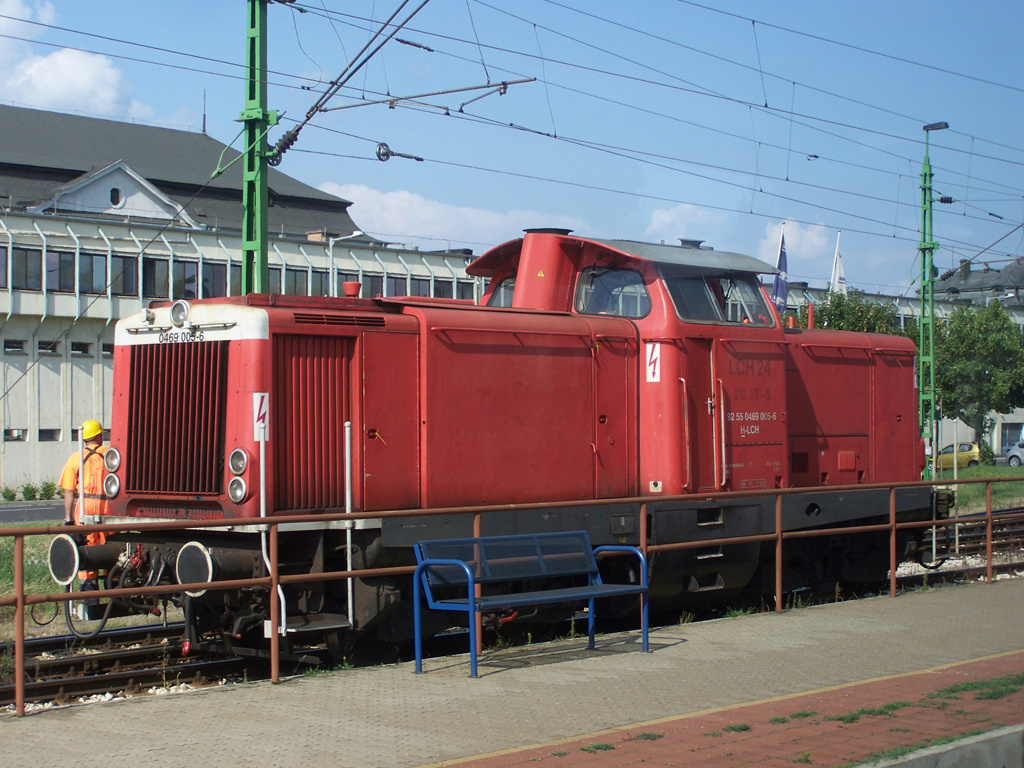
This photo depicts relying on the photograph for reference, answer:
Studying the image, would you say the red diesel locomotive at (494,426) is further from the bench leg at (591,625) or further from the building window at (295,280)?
the building window at (295,280)

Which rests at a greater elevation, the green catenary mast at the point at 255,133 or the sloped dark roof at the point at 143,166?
the sloped dark roof at the point at 143,166

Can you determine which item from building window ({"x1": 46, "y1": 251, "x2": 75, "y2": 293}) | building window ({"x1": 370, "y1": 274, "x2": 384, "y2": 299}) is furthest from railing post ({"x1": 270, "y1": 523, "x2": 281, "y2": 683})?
building window ({"x1": 370, "y1": 274, "x2": 384, "y2": 299})

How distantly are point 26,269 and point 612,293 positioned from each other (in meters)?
32.1

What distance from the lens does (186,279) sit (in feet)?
132

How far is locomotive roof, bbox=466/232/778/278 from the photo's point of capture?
10.4m

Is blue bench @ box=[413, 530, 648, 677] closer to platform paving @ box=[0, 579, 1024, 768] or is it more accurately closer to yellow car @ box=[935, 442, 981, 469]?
platform paving @ box=[0, 579, 1024, 768]

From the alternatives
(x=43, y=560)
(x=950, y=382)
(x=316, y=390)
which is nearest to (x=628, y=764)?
(x=316, y=390)

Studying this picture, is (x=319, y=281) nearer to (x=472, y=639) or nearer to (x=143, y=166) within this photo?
(x=143, y=166)

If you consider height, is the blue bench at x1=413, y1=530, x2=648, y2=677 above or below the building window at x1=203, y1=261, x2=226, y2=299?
below

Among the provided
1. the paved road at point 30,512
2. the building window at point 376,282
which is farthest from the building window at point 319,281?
the paved road at point 30,512

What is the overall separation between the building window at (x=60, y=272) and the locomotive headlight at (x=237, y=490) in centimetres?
3295

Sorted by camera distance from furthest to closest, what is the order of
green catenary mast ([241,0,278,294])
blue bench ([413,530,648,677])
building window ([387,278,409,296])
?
building window ([387,278,409,296]) < green catenary mast ([241,0,278,294]) < blue bench ([413,530,648,677])

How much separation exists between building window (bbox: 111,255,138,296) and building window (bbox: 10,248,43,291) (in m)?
2.45

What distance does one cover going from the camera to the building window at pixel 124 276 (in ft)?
127
